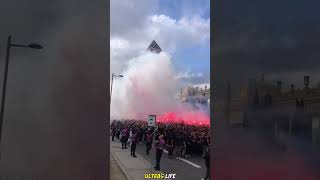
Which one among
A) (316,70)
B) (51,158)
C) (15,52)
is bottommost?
→ (51,158)

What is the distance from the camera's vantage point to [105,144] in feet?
13.6

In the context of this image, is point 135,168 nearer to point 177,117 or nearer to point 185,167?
point 185,167

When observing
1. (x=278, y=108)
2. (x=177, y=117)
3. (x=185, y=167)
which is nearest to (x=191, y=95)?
(x=177, y=117)

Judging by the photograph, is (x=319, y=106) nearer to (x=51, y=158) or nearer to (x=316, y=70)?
(x=316, y=70)

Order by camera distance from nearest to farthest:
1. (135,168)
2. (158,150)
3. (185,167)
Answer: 1. (158,150)
2. (135,168)
3. (185,167)

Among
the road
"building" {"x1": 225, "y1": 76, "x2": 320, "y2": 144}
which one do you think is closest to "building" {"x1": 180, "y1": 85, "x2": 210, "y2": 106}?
the road

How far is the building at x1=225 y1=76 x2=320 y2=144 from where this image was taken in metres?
2.71

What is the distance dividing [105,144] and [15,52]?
3.97 feet

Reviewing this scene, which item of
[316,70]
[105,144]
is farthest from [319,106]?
[105,144]

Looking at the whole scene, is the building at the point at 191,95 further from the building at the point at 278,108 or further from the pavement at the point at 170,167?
the building at the point at 278,108

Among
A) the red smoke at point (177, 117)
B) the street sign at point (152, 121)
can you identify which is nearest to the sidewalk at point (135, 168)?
the street sign at point (152, 121)

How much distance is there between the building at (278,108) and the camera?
2715 mm

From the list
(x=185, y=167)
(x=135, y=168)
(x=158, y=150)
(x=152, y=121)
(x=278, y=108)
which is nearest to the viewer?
(x=278, y=108)

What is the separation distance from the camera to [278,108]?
300 centimetres
